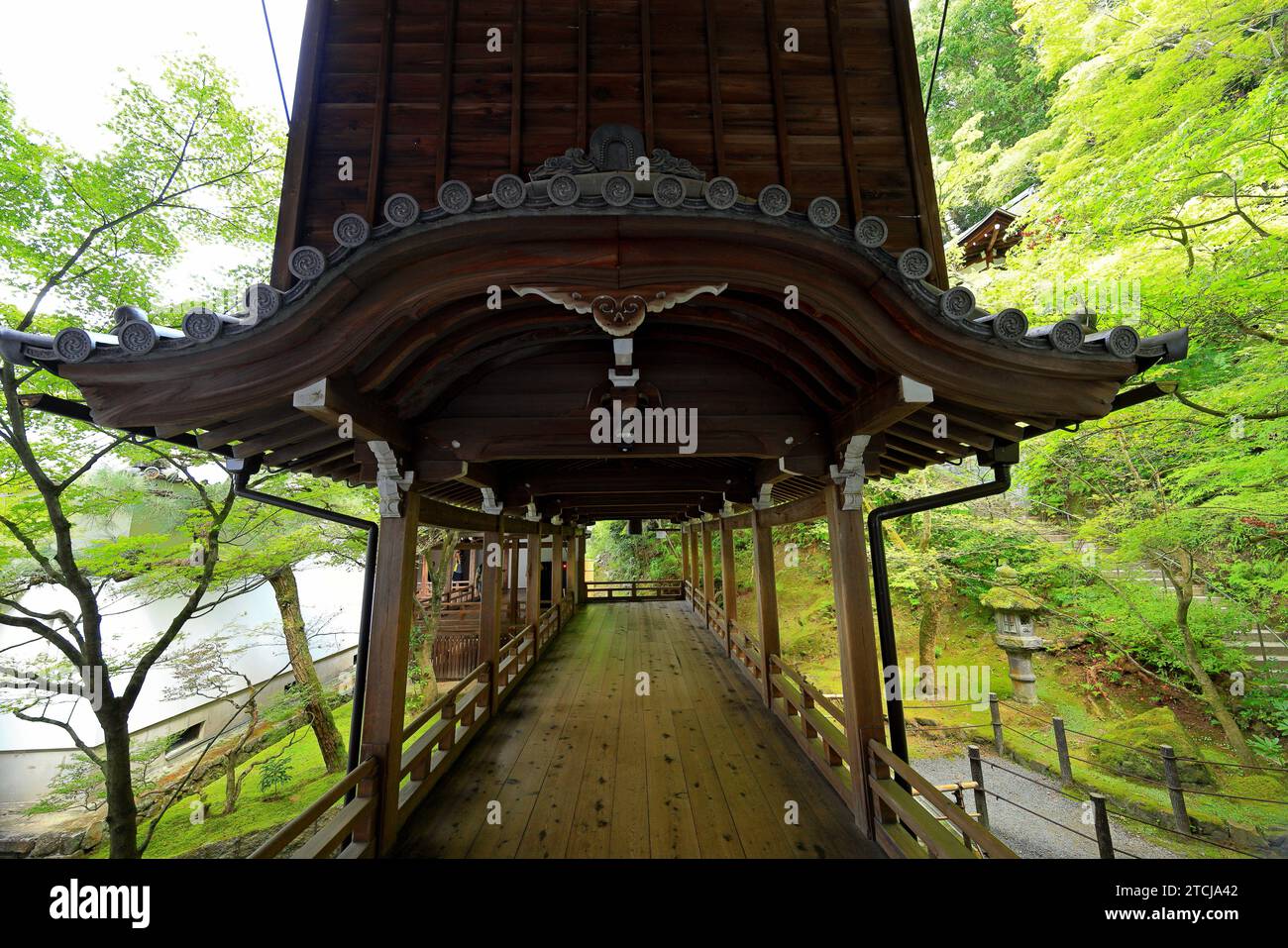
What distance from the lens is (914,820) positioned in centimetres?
291

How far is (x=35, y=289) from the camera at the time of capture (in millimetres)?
6617

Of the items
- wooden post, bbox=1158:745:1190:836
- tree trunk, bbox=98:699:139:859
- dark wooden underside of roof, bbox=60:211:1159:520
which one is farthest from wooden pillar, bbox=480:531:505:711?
wooden post, bbox=1158:745:1190:836

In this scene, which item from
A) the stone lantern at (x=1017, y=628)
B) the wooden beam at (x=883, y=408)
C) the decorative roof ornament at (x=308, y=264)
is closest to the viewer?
the decorative roof ornament at (x=308, y=264)

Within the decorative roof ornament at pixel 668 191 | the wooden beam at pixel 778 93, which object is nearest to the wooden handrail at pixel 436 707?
the decorative roof ornament at pixel 668 191

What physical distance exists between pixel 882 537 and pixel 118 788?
417 inches

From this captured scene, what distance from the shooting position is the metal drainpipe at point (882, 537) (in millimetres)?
3584

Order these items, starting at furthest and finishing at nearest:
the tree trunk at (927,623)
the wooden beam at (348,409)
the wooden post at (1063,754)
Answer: the tree trunk at (927,623) → the wooden post at (1063,754) → the wooden beam at (348,409)

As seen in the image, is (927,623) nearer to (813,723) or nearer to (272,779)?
(813,723)

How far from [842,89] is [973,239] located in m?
16.6

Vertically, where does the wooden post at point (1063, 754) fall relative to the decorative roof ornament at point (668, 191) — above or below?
below

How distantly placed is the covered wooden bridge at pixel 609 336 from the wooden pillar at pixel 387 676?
0.9 inches

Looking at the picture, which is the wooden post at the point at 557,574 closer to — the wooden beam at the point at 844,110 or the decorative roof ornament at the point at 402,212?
the wooden beam at the point at 844,110
